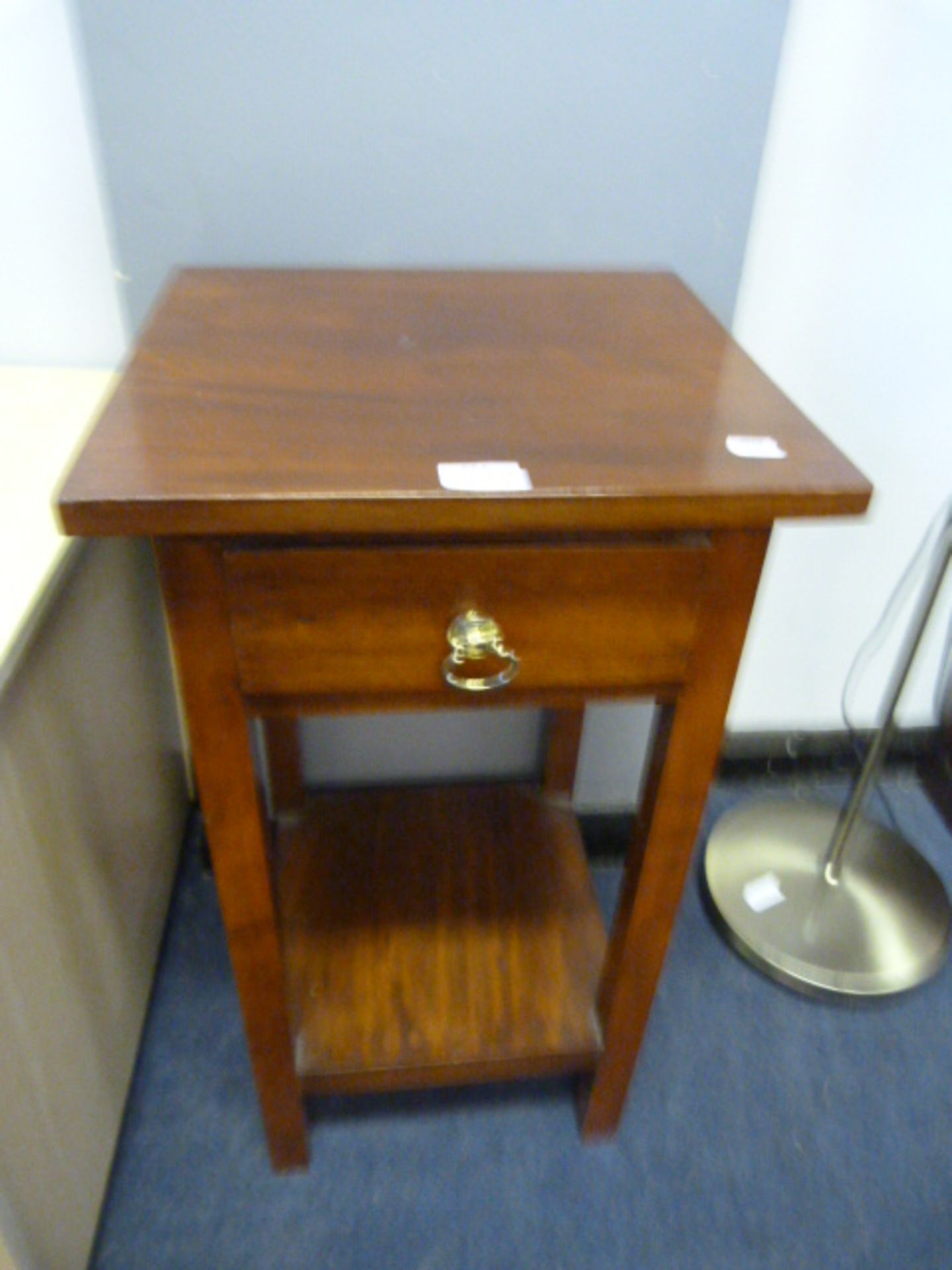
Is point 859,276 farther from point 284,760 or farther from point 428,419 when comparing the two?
point 284,760

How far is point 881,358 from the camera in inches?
40.8

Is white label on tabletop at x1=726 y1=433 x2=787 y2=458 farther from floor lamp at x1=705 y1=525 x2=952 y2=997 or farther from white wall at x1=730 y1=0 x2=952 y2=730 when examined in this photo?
floor lamp at x1=705 y1=525 x2=952 y2=997

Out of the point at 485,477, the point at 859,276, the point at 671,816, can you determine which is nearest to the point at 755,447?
the point at 485,477

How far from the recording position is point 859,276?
989 mm

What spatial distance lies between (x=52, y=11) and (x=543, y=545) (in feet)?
2.14

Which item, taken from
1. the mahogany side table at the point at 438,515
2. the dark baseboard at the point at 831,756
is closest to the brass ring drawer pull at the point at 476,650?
the mahogany side table at the point at 438,515

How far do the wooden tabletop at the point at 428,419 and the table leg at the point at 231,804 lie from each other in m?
0.06

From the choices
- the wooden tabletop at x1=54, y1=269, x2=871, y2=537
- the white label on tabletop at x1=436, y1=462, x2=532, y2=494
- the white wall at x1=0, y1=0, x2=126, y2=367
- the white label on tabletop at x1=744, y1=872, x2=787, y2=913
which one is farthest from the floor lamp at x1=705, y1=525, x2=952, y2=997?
the white wall at x1=0, y1=0, x2=126, y2=367

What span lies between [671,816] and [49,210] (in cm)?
78

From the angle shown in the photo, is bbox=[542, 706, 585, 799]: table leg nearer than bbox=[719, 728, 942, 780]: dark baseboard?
Yes

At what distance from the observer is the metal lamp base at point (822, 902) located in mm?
1153

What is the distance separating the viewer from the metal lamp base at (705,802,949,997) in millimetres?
1153

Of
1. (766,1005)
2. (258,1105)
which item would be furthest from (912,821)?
(258,1105)

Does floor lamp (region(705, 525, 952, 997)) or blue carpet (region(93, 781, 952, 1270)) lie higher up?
floor lamp (region(705, 525, 952, 997))
